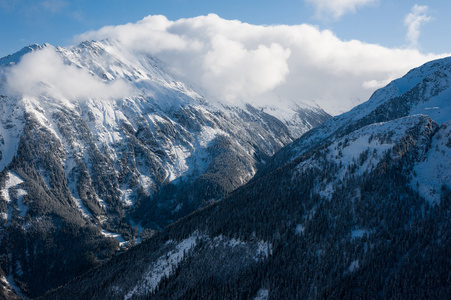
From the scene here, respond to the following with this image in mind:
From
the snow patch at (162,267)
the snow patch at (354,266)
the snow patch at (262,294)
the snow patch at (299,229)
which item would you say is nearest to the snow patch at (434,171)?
the snow patch at (354,266)

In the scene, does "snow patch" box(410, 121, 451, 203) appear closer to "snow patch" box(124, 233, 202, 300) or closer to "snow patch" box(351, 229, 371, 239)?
"snow patch" box(351, 229, 371, 239)

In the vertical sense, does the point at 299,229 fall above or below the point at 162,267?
below

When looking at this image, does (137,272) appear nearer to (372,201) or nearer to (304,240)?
(304,240)

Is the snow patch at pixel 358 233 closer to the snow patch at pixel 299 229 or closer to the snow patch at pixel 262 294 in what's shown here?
the snow patch at pixel 299 229

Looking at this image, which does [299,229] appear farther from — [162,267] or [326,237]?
[162,267]

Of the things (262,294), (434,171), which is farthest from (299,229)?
(434,171)

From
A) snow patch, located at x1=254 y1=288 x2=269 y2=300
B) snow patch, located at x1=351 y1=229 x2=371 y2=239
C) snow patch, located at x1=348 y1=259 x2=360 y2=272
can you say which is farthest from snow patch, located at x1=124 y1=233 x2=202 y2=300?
snow patch, located at x1=348 y1=259 x2=360 y2=272

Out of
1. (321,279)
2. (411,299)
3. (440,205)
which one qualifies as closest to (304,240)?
(321,279)

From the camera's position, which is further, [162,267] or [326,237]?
[162,267]
